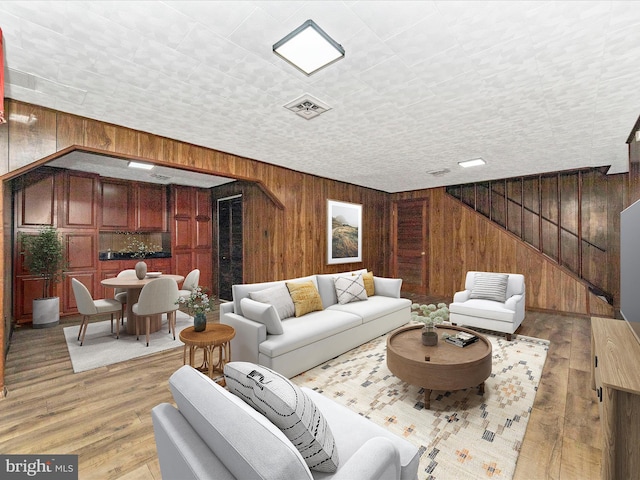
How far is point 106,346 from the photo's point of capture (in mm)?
3693

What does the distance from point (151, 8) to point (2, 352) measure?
3.09 meters

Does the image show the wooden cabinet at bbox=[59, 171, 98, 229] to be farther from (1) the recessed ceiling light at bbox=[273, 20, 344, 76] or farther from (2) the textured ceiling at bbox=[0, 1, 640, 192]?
(1) the recessed ceiling light at bbox=[273, 20, 344, 76]

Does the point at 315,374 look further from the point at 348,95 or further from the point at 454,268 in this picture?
the point at 454,268

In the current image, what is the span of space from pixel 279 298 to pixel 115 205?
4716 mm

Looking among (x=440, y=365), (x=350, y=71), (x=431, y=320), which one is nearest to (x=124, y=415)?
(x=440, y=365)

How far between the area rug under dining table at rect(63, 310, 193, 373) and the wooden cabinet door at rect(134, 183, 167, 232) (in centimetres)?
244

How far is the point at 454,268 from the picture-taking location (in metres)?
6.68

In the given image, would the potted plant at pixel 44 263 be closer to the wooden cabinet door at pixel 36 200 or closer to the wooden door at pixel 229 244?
the wooden cabinet door at pixel 36 200

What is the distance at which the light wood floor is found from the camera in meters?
1.78

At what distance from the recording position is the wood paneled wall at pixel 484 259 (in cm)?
527

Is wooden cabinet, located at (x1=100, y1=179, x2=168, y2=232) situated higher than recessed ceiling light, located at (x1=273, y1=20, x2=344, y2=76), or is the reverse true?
recessed ceiling light, located at (x1=273, y1=20, x2=344, y2=76)

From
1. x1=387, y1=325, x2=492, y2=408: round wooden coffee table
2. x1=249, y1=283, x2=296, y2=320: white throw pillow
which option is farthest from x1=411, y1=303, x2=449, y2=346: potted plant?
x1=249, y1=283, x2=296, y2=320: white throw pillow

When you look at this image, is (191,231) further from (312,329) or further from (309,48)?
(309,48)

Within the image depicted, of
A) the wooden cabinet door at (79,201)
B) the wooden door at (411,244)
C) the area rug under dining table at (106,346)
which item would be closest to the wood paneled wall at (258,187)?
the wooden door at (411,244)
